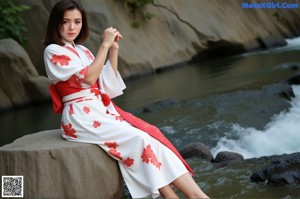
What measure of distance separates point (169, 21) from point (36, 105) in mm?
5788

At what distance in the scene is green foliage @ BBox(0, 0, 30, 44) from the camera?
12070 millimetres

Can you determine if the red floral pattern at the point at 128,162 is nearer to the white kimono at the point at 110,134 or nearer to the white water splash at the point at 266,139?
the white kimono at the point at 110,134

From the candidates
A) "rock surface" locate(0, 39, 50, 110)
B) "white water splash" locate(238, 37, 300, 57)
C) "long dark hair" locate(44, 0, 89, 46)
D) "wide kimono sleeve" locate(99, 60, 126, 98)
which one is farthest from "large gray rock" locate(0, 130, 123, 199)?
"white water splash" locate(238, 37, 300, 57)

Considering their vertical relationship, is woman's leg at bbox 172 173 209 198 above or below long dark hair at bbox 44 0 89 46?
below

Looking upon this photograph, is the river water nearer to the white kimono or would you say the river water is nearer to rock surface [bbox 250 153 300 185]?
rock surface [bbox 250 153 300 185]

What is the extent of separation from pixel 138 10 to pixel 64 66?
1164cm

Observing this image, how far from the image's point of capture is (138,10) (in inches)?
581

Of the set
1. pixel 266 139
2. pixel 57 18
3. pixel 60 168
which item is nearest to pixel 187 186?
pixel 60 168

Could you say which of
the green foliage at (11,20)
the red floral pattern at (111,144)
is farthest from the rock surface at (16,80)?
the red floral pattern at (111,144)

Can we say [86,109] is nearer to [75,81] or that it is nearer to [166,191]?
[75,81]

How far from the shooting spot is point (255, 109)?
7469 millimetres

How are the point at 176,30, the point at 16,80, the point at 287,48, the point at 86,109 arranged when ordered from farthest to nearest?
the point at 176,30, the point at 287,48, the point at 16,80, the point at 86,109

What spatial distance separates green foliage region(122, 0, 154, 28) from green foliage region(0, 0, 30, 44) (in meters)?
3.18

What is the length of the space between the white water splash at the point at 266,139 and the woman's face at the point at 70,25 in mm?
2957
